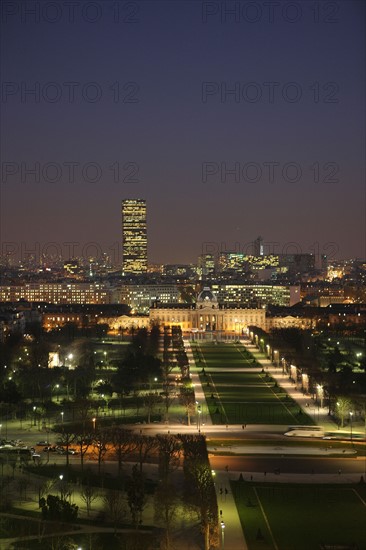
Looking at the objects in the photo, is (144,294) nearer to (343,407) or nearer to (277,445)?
(343,407)

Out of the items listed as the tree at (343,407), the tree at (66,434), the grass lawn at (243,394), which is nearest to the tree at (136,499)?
the tree at (66,434)

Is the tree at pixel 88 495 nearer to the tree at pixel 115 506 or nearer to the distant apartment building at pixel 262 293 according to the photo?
the tree at pixel 115 506

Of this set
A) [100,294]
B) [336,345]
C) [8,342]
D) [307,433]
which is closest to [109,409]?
[307,433]

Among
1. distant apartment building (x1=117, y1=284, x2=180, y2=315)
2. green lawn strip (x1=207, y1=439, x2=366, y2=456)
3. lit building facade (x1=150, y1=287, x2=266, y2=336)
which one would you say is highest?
distant apartment building (x1=117, y1=284, x2=180, y2=315)

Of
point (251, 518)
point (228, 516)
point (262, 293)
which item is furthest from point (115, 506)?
point (262, 293)

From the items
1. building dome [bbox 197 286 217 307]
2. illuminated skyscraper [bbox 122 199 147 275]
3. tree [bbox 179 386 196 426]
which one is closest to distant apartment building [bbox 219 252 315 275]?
illuminated skyscraper [bbox 122 199 147 275]

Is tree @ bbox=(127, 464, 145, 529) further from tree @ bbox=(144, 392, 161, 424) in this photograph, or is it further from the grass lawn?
the grass lawn
